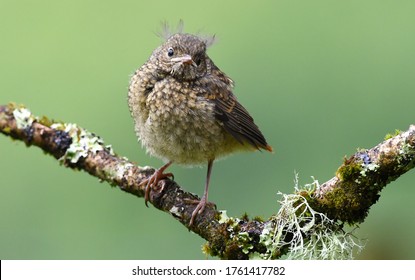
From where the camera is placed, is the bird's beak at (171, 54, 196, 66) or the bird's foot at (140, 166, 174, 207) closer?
the bird's foot at (140, 166, 174, 207)

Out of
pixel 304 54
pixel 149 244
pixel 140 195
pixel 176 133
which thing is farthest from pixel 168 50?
pixel 304 54

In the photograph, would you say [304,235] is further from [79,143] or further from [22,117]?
[22,117]

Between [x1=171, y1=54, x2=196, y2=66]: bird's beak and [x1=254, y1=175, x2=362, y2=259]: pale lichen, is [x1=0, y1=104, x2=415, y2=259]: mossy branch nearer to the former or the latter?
[x1=254, y1=175, x2=362, y2=259]: pale lichen

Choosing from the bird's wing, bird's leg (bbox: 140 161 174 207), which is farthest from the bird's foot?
the bird's wing

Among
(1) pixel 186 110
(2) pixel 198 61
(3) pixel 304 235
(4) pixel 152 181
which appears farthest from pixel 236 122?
(3) pixel 304 235

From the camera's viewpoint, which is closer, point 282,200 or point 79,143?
point 282,200
